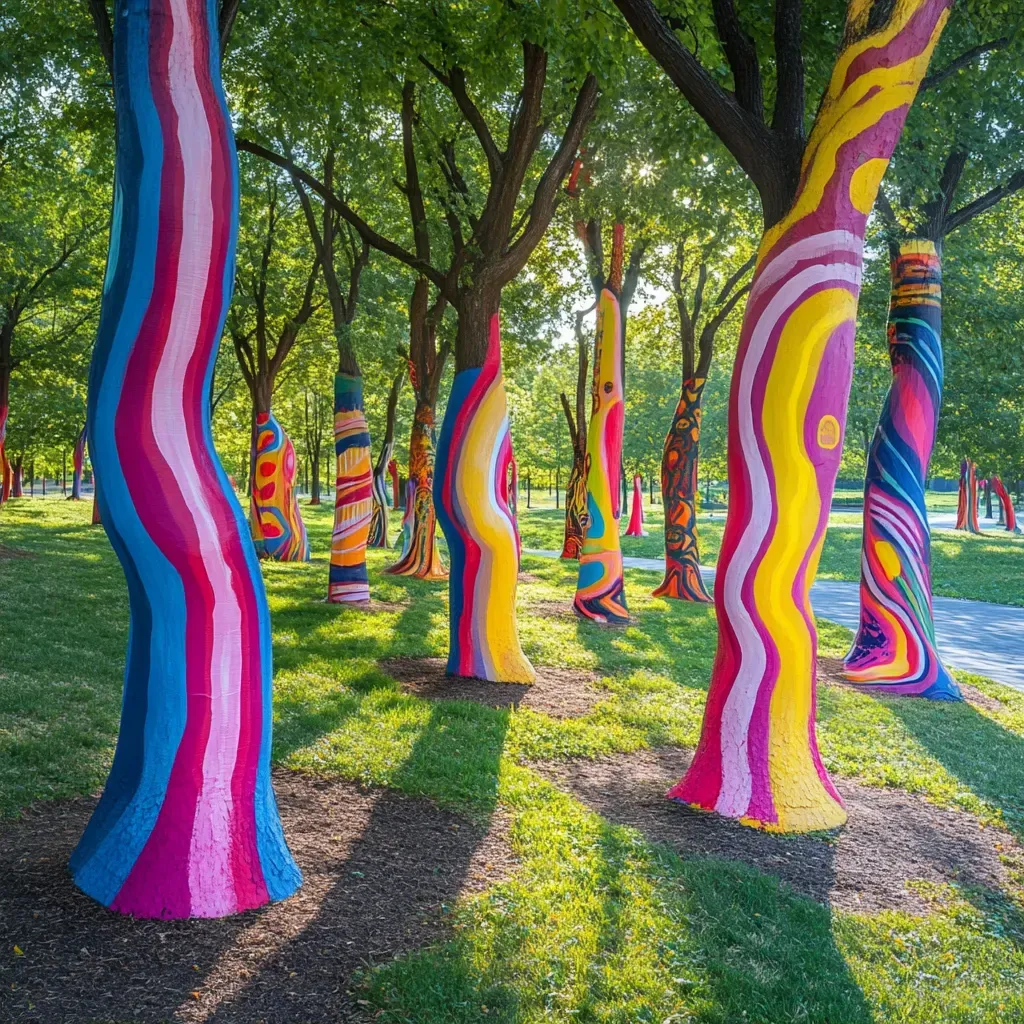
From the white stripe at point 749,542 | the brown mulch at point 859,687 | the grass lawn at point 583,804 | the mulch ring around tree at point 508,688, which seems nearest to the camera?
the grass lawn at point 583,804

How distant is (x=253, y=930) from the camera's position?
11.6ft

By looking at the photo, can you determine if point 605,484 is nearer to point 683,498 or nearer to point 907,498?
point 683,498

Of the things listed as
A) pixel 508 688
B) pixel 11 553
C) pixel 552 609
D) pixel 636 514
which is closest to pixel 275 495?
pixel 11 553

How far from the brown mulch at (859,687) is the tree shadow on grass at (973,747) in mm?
265

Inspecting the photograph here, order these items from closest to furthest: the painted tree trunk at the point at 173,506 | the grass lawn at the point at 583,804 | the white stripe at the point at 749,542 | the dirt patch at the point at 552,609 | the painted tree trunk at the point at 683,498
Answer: the grass lawn at the point at 583,804
the painted tree trunk at the point at 173,506
the white stripe at the point at 749,542
the dirt patch at the point at 552,609
the painted tree trunk at the point at 683,498

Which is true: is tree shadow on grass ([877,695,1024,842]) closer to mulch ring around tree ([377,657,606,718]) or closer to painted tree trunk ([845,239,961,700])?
painted tree trunk ([845,239,961,700])

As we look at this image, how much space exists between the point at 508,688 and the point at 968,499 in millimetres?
30305

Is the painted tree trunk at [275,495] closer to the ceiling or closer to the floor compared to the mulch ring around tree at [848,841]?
closer to the ceiling

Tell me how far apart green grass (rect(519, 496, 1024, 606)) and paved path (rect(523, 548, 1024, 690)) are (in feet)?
4.10

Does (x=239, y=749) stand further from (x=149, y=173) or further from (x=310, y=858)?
(x=149, y=173)

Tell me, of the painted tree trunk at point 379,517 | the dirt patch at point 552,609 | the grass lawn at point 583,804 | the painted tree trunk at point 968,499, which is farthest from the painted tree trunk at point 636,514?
the grass lawn at point 583,804

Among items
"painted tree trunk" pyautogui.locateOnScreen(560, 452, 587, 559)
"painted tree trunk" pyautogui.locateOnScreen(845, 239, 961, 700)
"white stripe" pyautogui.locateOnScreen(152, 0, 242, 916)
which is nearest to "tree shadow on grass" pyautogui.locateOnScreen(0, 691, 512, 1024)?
"white stripe" pyautogui.locateOnScreen(152, 0, 242, 916)

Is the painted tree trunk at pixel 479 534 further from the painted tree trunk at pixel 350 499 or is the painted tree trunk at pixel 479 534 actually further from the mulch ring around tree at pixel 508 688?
the painted tree trunk at pixel 350 499

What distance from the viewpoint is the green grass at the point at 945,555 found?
58.4ft
